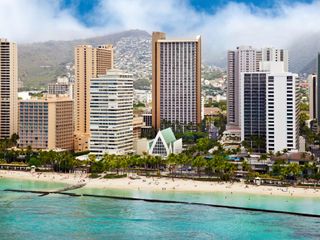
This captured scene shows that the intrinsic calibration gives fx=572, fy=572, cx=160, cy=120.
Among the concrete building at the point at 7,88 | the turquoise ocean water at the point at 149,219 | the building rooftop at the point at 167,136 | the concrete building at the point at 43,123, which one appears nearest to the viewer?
the turquoise ocean water at the point at 149,219

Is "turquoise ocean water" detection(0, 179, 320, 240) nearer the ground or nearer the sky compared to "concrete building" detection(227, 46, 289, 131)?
nearer the ground

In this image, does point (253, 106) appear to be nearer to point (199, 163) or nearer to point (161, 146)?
point (161, 146)

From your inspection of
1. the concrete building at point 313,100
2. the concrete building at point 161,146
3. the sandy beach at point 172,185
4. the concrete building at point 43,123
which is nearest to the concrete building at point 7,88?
the concrete building at point 43,123

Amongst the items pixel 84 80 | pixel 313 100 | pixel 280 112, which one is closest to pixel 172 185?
pixel 280 112

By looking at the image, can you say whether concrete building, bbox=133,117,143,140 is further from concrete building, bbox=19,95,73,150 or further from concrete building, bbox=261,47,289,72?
concrete building, bbox=261,47,289,72

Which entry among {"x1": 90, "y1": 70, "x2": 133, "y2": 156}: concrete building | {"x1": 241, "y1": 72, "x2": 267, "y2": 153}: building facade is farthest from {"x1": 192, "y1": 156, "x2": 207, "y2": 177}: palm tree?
{"x1": 241, "y1": 72, "x2": 267, "y2": 153}: building facade

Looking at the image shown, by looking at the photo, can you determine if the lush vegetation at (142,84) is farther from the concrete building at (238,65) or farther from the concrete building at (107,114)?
the concrete building at (107,114)
